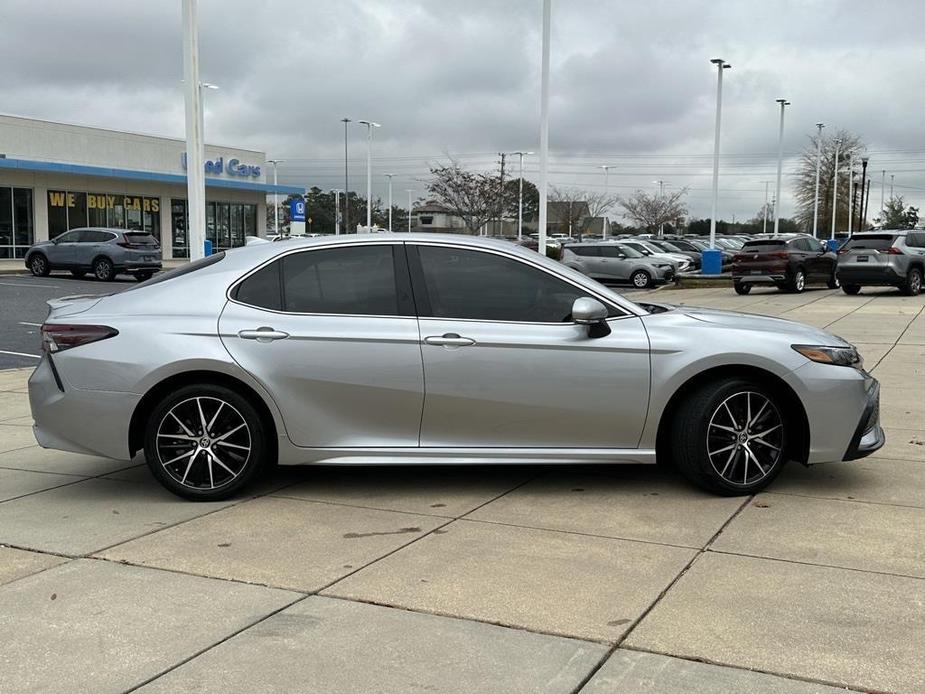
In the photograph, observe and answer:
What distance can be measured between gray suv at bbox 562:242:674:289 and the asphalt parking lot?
2371cm

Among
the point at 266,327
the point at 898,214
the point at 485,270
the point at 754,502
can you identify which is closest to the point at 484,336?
the point at 485,270

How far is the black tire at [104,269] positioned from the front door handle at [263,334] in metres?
25.2

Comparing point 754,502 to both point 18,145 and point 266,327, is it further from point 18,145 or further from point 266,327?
point 18,145

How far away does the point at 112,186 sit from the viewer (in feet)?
139

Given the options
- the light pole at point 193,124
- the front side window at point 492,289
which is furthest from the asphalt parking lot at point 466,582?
the light pole at point 193,124

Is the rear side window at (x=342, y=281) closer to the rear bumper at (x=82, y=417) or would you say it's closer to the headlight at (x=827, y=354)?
the rear bumper at (x=82, y=417)

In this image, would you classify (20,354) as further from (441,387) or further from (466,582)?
(466,582)

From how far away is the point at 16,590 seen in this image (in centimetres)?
417

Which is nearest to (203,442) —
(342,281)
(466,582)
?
(342,281)

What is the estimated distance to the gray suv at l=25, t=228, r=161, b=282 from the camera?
28.8m

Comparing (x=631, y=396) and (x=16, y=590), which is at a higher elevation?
(x=631, y=396)

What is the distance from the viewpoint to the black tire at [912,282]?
23.1m

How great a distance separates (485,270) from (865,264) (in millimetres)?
20129

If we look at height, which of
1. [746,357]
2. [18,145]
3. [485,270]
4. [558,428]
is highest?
[18,145]
